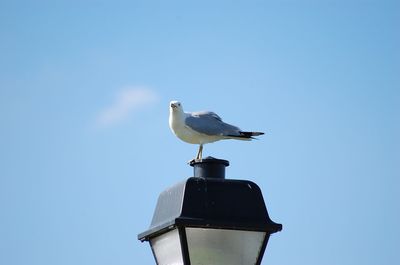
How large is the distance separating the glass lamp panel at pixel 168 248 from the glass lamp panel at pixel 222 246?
7 cm

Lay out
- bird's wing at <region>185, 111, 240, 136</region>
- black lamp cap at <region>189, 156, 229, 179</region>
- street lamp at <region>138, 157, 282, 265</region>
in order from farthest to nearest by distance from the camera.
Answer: bird's wing at <region>185, 111, 240, 136</region>
black lamp cap at <region>189, 156, 229, 179</region>
street lamp at <region>138, 157, 282, 265</region>

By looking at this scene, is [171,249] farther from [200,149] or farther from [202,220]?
[200,149]

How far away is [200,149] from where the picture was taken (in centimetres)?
970

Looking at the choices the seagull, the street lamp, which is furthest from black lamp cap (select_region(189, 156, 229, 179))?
the seagull

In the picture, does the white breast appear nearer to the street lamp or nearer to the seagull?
the seagull

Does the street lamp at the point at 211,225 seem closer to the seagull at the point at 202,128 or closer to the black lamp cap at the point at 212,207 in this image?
the black lamp cap at the point at 212,207

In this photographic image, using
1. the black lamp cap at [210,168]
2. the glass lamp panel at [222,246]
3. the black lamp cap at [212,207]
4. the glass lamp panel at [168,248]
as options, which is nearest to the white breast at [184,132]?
the black lamp cap at [210,168]

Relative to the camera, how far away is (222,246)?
432 cm

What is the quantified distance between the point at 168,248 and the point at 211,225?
0.31m

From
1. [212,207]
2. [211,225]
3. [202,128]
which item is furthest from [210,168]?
[202,128]

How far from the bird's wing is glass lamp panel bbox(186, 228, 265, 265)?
4909 mm

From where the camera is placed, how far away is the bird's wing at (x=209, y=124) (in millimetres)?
9219

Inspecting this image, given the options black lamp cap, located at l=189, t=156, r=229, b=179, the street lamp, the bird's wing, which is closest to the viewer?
the street lamp

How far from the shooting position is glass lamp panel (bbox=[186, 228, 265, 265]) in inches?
168
